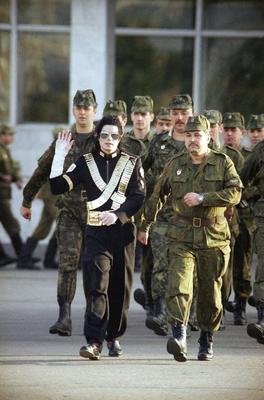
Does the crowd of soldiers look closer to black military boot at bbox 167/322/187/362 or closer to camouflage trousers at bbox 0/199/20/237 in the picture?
black military boot at bbox 167/322/187/362

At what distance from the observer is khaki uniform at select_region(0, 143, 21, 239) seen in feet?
58.9

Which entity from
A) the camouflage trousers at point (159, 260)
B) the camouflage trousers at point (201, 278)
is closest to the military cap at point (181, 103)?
the camouflage trousers at point (159, 260)

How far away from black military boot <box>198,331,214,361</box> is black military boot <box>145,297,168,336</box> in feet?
4.55

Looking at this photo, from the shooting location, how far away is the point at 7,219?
18297 mm

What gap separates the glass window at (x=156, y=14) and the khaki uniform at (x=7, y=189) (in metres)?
4.63

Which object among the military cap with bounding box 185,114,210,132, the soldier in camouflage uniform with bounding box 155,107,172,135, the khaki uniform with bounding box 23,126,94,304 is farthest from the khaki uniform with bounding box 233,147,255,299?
the military cap with bounding box 185,114,210,132

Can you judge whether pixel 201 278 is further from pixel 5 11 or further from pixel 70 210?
pixel 5 11

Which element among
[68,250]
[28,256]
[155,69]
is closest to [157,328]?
[68,250]

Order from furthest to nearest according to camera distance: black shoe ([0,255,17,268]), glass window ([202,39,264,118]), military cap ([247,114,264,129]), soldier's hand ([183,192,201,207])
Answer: glass window ([202,39,264,118])
black shoe ([0,255,17,268])
military cap ([247,114,264,129])
soldier's hand ([183,192,201,207])

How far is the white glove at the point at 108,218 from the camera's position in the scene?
416 inches

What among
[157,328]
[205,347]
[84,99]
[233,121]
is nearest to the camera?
[205,347]

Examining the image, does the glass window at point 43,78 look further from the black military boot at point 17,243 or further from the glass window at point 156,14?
the black military boot at point 17,243

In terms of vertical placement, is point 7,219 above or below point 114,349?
above

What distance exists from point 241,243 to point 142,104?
1.69m
